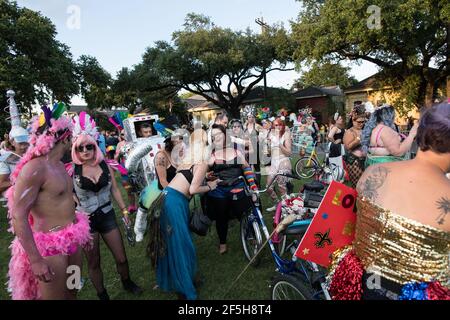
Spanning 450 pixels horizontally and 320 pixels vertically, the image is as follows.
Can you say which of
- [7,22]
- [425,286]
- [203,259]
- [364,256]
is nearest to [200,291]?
[203,259]

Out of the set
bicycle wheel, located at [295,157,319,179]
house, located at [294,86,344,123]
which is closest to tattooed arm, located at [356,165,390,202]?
bicycle wheel, located at [295,157,319,179]

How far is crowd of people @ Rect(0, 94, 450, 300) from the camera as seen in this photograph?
57.3 inches

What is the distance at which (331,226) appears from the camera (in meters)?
1.98

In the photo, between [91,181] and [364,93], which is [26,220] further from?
[364,93]

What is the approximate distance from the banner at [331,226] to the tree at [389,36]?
44.3ft

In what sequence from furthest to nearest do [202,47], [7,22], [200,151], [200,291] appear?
[202,47], [7,22], [200,291], [200,151]

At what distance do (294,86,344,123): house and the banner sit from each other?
116 feet

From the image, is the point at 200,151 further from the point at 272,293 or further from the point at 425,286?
the point at 425,286

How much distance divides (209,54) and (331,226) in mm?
27874

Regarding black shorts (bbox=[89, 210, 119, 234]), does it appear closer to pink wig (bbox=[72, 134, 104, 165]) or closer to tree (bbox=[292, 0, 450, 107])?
pink wig (bbox=[72, 134, 104, 165])

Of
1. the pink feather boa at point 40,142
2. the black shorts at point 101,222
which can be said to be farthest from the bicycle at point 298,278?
the pink feather boa at point 40,142

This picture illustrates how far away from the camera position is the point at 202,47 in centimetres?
2855

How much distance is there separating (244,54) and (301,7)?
8303mm

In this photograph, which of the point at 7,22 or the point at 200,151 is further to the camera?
the point at 7,22
